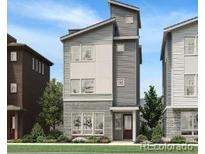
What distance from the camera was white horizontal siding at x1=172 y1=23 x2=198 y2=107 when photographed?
2895 centimetres

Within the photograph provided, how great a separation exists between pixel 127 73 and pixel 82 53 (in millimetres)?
3713

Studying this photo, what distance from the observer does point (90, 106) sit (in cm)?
3064

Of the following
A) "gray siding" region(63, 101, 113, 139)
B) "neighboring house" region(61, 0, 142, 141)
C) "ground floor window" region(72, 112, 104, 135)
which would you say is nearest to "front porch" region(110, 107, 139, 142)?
"neighboring house" region(61, 0, 142, 141)

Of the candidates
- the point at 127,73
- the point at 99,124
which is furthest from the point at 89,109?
the point at 127,73

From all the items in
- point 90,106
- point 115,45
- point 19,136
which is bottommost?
point 19,136

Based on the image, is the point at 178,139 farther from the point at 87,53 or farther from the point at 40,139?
the point at 40,139

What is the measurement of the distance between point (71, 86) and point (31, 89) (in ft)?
20.1

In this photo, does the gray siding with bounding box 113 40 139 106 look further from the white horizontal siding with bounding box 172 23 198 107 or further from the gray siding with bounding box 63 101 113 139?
the white horizontal siding with bounding box 172 23 198 107

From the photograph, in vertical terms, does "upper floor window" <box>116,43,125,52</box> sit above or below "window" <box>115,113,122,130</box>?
above

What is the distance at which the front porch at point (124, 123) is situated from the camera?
1192 inches

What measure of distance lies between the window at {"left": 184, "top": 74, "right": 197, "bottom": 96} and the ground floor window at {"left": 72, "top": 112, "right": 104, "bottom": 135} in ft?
21.0

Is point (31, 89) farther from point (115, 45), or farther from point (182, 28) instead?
point (182, 28)
